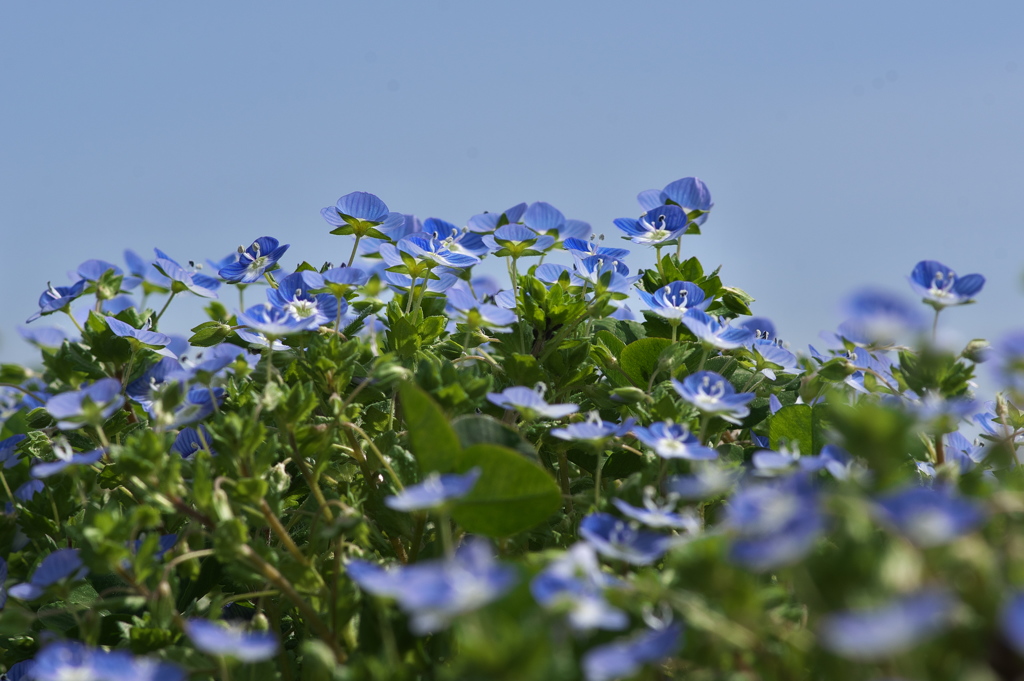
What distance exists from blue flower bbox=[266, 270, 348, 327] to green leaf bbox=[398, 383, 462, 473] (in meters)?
0.39

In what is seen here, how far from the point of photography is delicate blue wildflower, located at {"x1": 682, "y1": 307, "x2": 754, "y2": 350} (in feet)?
4.45

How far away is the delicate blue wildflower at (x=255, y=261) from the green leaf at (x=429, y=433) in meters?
0.72

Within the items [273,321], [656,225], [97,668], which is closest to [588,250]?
[656,225]

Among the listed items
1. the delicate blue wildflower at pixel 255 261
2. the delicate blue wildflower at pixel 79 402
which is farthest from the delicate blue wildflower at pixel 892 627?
the delicate blue wildflower at pixel 255 261

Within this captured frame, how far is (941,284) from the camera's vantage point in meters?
1.29

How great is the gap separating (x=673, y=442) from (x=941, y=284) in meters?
0.48

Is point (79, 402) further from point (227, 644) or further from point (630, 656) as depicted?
point (630, 656)

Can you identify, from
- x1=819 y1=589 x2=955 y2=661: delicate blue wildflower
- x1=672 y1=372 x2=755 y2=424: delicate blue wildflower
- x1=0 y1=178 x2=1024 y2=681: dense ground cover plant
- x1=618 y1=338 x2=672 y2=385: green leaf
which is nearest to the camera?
x1=819 y1=589 x2=955 y2=661: delicate blue wildflower

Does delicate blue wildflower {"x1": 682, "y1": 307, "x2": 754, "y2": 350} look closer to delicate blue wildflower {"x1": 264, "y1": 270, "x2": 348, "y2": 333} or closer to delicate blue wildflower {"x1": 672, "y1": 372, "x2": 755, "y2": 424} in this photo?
delicate blue wildflower {"x1": 672, "y1": 372, "x2": 755, "y2": 424}

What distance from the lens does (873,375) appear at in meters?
1.35

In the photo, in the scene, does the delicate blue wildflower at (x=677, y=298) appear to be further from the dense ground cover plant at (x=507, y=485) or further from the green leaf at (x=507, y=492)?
the green leaf at (x=507, y=492)

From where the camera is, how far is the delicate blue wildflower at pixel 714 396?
1.17m

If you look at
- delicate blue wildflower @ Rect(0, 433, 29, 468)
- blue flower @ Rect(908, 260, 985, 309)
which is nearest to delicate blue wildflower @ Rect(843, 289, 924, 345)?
blue flower @ Rect(908, 260, 985, 309)

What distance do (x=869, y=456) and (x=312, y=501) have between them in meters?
0.86
